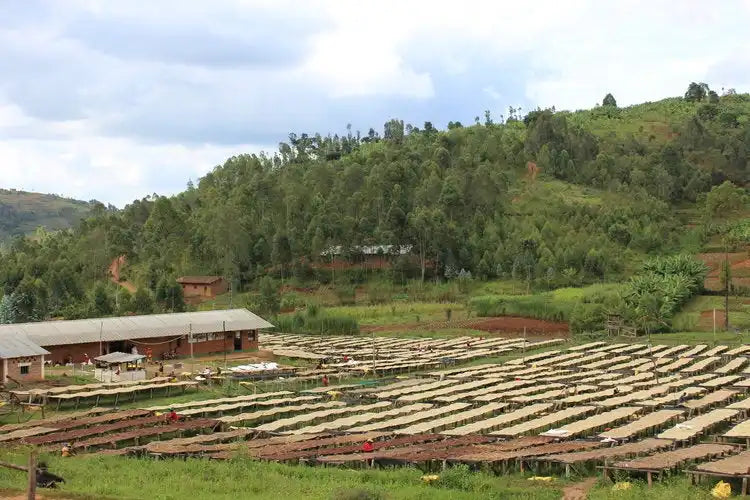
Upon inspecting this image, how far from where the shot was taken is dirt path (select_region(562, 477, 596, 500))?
681 inches

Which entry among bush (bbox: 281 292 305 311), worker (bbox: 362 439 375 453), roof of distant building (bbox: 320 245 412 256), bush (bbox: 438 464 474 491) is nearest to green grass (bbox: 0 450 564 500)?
bush (bbox: 438 464 474 491)

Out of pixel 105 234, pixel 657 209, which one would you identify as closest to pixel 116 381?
pixel 105 234

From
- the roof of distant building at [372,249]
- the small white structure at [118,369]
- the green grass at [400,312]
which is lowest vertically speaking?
the small white structure at [118,369]

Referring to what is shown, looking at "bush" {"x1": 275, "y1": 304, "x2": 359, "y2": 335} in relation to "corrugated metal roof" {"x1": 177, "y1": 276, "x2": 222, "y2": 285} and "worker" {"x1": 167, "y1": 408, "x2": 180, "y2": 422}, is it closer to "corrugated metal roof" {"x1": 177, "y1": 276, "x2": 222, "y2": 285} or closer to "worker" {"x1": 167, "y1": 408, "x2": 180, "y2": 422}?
"corrugated metal roof" {"x1": 177, "y1": 276, "x2": 222, "y2": 285}

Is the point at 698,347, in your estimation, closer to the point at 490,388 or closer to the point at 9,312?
the point at 490,388

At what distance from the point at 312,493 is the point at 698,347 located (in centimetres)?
3089

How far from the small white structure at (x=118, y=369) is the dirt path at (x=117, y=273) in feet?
149

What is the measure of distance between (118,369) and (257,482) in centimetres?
2061

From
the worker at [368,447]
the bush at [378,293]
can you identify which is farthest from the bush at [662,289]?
the worker at [368,447]

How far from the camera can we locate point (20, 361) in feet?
117

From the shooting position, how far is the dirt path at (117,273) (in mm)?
83512

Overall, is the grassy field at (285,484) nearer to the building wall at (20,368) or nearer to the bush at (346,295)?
the building wall at (20,368)

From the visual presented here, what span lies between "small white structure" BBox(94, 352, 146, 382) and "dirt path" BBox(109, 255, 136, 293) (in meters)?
45.4

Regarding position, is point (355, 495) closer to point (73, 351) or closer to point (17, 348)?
point (17, 348)
